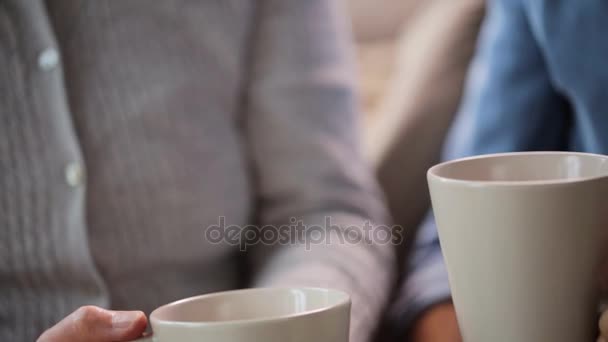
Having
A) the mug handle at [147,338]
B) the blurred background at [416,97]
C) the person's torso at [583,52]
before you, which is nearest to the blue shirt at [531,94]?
the person's torso at [583,52]

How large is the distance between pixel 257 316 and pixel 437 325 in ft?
0.61

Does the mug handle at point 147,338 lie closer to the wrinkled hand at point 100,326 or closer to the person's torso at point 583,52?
the wrinkled hand at point 100,326

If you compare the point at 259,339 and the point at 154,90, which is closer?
the point at 259,339

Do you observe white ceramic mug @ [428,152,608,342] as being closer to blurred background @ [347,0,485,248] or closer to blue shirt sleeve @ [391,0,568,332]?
blue shirt sleeve @ [391,0,568,332]

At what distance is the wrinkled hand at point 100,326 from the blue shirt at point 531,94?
0.88ft

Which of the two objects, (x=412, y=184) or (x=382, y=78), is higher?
(x=382, y=78)

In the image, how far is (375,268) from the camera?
24.4 inches

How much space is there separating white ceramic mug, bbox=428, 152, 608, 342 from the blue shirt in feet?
0.75

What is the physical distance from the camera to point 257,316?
1.07 ft

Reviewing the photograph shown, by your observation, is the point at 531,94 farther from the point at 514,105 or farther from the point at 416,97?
the point at 416,97

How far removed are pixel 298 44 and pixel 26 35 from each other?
0.83ft

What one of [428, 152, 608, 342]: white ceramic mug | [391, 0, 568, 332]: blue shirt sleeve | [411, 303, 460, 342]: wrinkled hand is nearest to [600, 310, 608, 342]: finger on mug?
[428, 152, 608, 342]: white ceramic mug

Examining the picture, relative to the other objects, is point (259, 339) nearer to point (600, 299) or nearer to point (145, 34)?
point (600, 299)

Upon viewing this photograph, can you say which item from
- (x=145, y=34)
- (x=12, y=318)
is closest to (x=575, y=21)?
(x=145, y=34)
